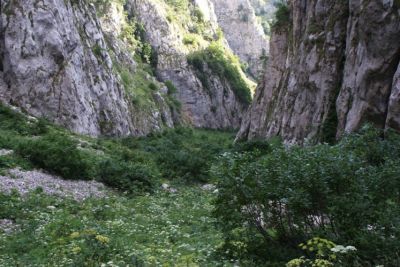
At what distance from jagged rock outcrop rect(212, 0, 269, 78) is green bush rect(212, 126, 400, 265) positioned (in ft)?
383

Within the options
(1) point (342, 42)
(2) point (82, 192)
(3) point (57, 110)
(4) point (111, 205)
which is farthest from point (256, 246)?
(3) point (57, 110)

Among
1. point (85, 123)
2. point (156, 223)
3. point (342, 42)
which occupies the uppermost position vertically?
point (342, 42)

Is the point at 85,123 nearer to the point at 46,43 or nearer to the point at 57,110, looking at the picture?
the point at 57,110

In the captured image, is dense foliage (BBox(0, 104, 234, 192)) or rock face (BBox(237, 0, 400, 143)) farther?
dense foliage (BBox(0, 104, 234, 192))

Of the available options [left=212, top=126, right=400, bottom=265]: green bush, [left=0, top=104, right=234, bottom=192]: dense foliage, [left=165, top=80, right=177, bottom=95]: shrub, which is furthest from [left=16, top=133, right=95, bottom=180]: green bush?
[left=165, top=80, right=177, bottom=95]: shrub

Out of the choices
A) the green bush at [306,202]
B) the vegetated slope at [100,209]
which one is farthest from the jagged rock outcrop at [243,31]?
the green bush at [306,202]

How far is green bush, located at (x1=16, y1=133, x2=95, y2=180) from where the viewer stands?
63.5ft

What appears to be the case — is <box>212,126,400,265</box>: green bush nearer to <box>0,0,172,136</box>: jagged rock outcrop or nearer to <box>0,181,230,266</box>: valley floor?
<box>0,181,230,266</box>: valley floor

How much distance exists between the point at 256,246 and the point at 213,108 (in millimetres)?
69046

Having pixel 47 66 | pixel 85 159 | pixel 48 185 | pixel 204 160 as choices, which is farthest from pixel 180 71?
pixel 48 185

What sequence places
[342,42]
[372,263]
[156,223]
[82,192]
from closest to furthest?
[372,263]
[156,223]
[82,192]
[342,42]

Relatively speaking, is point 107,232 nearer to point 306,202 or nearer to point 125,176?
point 306,202

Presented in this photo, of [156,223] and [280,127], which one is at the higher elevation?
[280,127]

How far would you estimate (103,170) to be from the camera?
2061 cm
